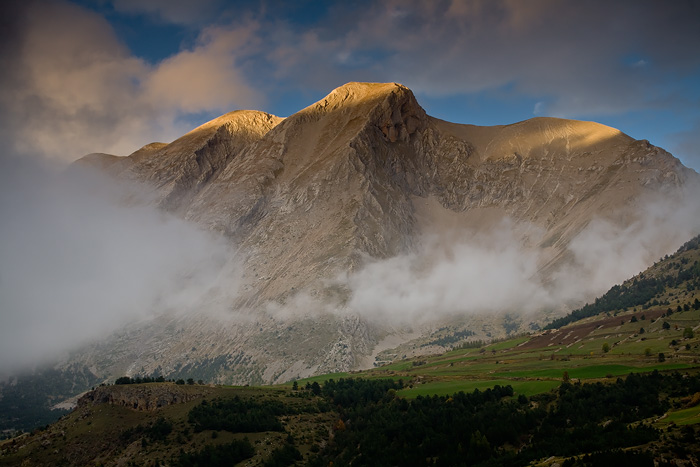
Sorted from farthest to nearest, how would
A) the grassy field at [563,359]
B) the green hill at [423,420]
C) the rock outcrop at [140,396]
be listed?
the grassy field at [563,359]
the rock outcrop at [140,396]
the green hill at [423,420]

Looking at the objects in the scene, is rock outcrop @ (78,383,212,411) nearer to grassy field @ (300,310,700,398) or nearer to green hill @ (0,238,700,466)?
green hill @ (0,238,700,466)

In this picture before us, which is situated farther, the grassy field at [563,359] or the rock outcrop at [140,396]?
the grassy field at [563,359]

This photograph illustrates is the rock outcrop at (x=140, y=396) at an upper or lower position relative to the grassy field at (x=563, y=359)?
upper

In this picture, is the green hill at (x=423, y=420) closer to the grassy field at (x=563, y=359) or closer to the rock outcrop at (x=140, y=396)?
the rock outcrop at (x=140, y=396)

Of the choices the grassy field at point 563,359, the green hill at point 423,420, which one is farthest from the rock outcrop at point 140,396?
the grassy field at point 563,359

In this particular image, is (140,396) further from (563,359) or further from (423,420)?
(563,359)

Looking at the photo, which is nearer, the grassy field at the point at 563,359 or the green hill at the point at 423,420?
the green hill at the point at 423,420

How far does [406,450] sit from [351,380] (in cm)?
6422

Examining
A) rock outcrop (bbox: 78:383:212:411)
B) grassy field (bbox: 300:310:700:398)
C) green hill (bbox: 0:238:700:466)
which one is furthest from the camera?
grassy field (bbox: 300:310:700:398)

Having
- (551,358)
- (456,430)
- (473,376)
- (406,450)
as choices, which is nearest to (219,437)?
(406,450)

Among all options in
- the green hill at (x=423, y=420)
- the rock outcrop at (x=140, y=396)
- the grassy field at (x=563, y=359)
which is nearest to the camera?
the green hill at (x=423, y=420)

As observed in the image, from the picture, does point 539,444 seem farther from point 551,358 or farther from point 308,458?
point 551,358

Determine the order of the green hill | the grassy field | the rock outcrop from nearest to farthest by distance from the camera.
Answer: the green hill → the rock outcrop → the grassy field

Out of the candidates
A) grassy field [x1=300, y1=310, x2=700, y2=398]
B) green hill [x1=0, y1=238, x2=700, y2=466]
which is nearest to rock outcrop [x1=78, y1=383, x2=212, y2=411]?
green hill [x1=0, y1=238, x2=700, y2=466]
